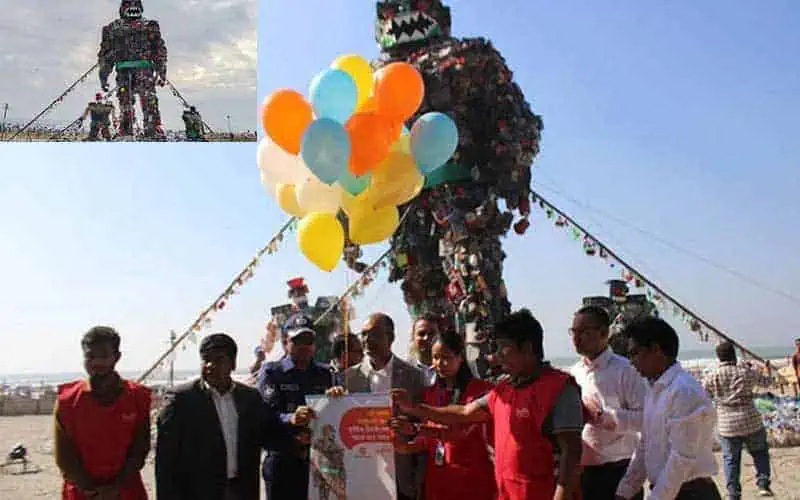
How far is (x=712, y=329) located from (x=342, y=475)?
999 centimetres

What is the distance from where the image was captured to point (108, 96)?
32.2 ft

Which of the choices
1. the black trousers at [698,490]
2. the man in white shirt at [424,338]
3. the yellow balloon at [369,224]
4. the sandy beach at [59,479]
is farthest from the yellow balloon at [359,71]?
the sandy beach at [59,479]

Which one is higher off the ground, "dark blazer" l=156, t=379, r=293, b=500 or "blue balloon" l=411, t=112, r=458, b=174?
"blue balloon" l=411, t=112, r=458, b=174

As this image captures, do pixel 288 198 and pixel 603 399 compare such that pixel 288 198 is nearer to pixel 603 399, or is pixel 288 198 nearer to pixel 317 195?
pixel 317 195

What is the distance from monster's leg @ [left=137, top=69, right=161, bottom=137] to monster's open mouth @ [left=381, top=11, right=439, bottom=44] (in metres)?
4.24

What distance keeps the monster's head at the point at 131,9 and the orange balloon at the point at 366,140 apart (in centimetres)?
437

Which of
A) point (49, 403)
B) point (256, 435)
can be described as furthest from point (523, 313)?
point (49, 403)

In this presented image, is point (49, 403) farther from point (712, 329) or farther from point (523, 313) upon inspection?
point (523, 313)

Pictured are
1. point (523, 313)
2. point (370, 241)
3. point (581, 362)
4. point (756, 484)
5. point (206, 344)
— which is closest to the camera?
point (523, 313)

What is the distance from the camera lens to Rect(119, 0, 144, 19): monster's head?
8.82 meters

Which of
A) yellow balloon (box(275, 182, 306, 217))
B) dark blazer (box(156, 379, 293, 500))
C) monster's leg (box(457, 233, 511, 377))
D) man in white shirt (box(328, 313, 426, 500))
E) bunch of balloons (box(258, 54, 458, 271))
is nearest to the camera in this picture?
dark blazer (box(156, 379, 293, 500))

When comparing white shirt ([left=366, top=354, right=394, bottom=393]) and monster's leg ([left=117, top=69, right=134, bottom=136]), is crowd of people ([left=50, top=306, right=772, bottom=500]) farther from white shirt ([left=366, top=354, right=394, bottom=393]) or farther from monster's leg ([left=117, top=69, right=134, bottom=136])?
monster's leg ([left=117, top=69, right=134, bottom=136])

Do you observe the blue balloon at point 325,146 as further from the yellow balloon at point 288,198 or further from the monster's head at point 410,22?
the monster's head at point 410,22

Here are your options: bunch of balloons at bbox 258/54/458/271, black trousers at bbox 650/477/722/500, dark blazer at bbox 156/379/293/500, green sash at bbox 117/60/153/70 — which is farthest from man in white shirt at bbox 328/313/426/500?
green sash at bbox 117/60/153/70
